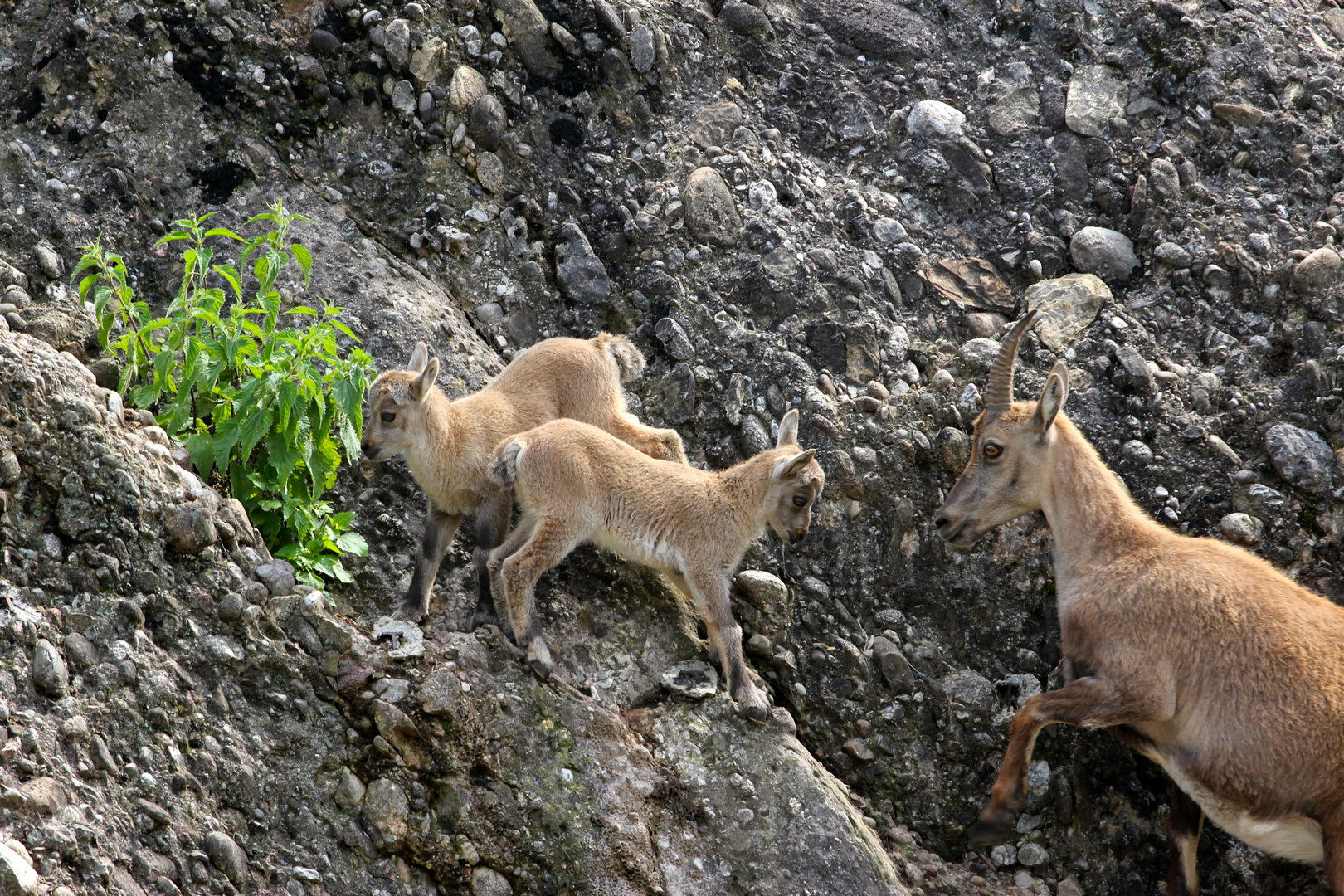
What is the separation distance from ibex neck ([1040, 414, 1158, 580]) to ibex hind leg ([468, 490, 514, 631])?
353 centimetres

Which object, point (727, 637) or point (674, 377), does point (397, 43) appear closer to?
point (674, 377)

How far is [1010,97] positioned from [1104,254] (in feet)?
6.38

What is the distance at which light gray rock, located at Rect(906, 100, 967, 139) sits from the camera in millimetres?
9757

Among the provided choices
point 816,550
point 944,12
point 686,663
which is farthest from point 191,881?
point 944,12

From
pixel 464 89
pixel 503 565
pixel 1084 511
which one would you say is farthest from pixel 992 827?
pixel 464 89

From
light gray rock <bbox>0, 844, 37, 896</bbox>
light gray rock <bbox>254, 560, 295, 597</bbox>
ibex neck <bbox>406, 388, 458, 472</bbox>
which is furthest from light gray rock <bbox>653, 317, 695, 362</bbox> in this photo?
light gray rock <bbox>0, 844, 37, 896</bbox>

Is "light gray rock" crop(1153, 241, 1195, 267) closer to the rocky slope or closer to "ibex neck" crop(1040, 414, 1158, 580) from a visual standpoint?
the rocky slope

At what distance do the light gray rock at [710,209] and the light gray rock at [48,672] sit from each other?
18.5 ft

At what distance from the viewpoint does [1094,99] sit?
9.88 metres

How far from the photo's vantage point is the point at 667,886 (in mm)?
5977

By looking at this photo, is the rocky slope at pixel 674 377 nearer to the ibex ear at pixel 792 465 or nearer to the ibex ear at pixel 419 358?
the ibex ear at pixel 419 358

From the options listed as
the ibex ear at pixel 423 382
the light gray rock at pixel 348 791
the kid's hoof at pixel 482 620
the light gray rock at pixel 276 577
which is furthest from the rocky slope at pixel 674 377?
the ibex ear at pixel 423 382

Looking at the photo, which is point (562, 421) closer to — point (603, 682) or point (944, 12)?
point (603, 682)

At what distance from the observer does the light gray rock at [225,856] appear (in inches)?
201
